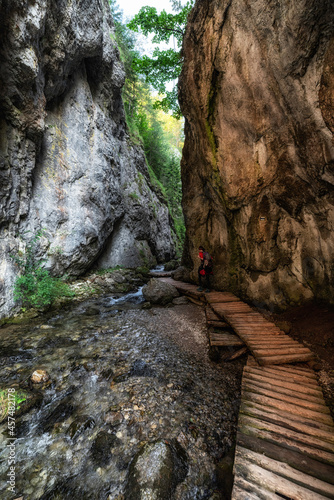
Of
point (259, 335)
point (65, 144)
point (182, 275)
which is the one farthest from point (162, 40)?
point (259, 335)

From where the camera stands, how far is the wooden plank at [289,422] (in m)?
2.50

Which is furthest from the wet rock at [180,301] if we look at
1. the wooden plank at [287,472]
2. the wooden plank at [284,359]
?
the wooden plank at [287,472]

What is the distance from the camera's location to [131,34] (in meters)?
22.3

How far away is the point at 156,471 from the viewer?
2404 mm

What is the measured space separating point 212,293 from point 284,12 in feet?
28.9

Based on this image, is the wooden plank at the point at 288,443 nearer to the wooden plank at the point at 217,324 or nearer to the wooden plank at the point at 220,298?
the wooden plank at the point at 217,324

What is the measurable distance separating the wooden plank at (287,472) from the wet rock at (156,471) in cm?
83

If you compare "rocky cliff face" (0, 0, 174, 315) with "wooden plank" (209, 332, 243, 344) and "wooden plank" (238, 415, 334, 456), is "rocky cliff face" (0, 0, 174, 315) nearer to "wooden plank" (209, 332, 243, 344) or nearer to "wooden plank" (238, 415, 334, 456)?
"wooden plank" (209, 332, 243, 344)

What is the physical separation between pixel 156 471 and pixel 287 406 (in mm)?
2077

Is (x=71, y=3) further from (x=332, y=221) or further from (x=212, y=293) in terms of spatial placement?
(x=212, y=293)

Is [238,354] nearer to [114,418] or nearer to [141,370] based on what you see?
[141,370]

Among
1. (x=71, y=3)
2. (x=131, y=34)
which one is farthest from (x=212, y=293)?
(x=131, y=34)

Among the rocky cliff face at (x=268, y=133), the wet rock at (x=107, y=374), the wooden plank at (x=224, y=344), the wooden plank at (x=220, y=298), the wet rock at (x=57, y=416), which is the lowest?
the wet rock at (x=57, y=416)

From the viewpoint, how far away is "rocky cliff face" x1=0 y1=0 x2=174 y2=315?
6828mm
